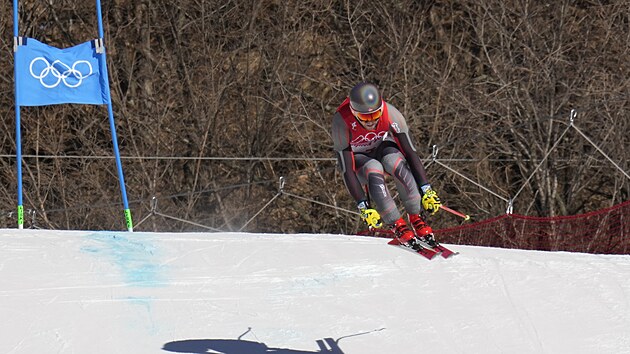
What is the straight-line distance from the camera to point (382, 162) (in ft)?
27.1

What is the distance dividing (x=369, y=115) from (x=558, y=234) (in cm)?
658

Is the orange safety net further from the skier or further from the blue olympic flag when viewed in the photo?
the skier

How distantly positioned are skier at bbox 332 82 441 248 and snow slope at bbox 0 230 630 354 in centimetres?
76

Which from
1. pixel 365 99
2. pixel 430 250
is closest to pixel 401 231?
pixel 430 250

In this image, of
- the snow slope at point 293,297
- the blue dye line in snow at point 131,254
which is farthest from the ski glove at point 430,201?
the blue dye line in snow at point 131,254

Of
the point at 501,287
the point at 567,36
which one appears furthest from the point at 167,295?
the point at 567,36

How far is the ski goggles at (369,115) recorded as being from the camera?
7938 mm

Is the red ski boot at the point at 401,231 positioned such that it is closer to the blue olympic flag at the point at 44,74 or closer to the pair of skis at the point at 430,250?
the pair of skis at the point at 430,250

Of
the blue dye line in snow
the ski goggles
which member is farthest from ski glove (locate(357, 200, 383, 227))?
the blue dye line in snow

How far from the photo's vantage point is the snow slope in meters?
8.09

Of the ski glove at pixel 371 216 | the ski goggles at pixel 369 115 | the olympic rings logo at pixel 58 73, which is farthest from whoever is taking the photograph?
the olympic rings logo at pixel 58 73

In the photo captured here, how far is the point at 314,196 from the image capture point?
17328 mm

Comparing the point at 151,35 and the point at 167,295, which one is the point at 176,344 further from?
the point at 151,35

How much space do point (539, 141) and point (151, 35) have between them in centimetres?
574
